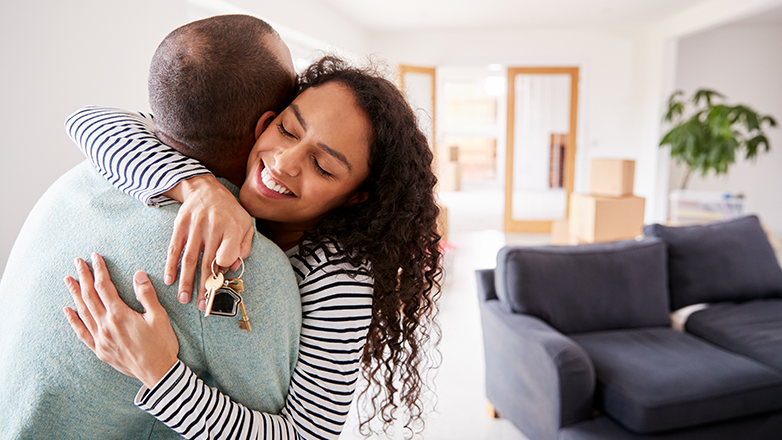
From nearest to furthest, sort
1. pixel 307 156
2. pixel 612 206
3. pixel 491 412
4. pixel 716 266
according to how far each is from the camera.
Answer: pixel 307 156 → pixel 491 412 → pixel 716 266 → pixel 612 206

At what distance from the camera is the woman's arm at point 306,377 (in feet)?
2.13

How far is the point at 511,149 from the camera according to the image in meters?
6.89

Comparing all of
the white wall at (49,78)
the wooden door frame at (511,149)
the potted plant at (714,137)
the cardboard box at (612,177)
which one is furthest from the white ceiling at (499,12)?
the white wall at (49,78)

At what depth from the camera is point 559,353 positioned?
5.95 ft

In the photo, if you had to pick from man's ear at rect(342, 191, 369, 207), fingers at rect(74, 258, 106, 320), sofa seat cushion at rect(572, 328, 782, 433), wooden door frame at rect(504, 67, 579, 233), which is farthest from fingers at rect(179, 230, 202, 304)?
wooden door frame at rect(504, 67, 579, 233)

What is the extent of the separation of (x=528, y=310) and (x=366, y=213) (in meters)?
1.48

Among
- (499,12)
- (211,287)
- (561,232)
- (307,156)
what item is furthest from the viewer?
(499,12)

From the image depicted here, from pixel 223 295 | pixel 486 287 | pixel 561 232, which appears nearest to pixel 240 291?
pixel 223 295

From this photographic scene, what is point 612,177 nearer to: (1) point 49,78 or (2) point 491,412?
(2) point 491,412

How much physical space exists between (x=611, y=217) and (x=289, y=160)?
4.05 metres

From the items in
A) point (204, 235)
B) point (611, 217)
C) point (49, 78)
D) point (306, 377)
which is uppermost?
point (49, 78)

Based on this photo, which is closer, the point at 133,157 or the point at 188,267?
the point at 188,267

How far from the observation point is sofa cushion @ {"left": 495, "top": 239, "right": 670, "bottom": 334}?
2.23 metres

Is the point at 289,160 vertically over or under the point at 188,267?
over
